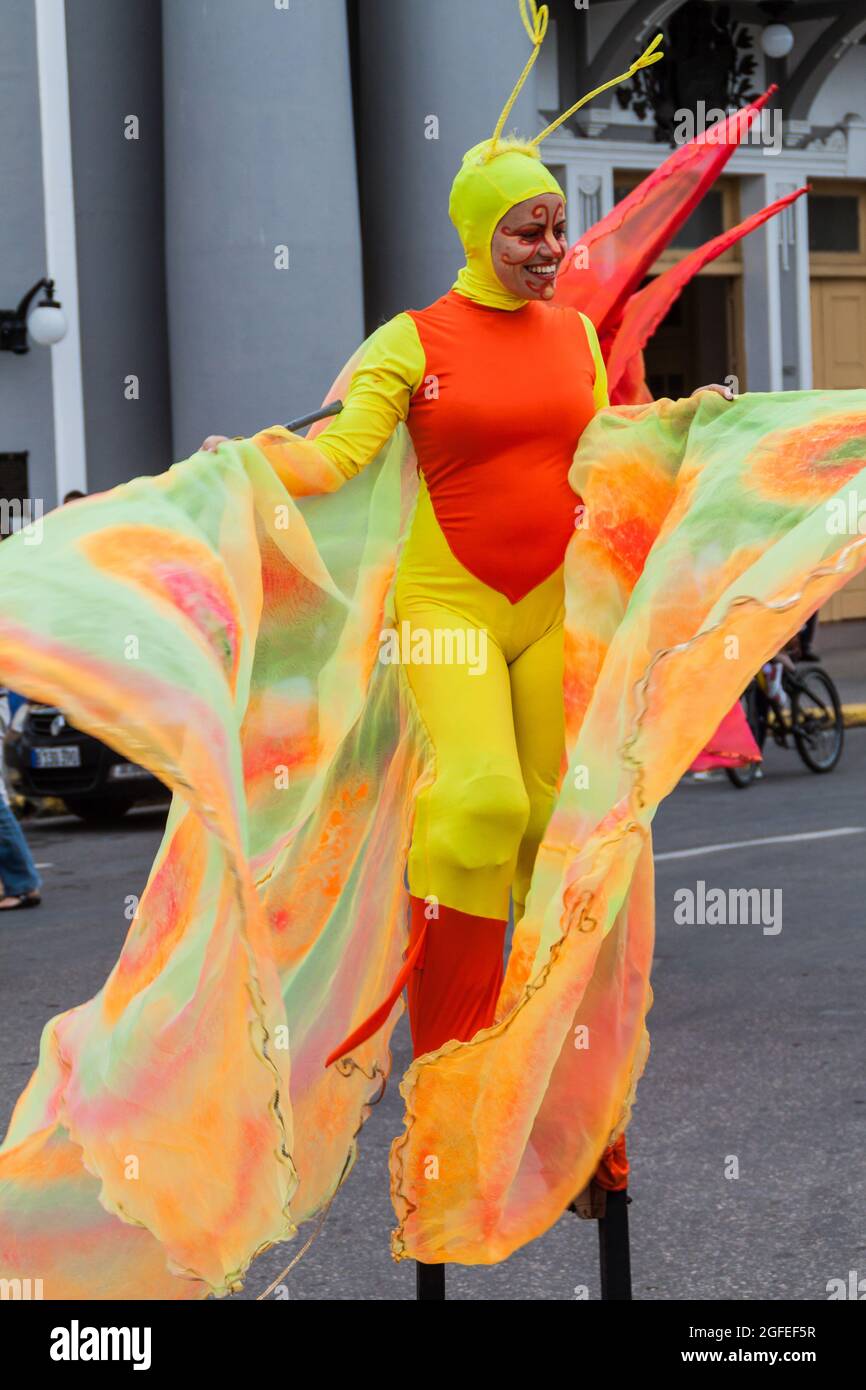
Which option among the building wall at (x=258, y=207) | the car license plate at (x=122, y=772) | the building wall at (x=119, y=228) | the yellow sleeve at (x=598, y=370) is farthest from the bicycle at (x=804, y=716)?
the yellow sleeve at (x=598, y=370)

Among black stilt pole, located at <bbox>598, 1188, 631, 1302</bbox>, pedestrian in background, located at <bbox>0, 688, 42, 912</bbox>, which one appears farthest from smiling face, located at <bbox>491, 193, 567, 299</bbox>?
pedestrian in background, located at <bbox>0, 688, 42, 912</bbox>

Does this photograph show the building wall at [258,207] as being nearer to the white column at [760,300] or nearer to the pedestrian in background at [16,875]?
the pedestrian in background at [16,875]

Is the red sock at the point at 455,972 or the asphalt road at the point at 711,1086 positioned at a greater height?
the red sock at the point at 455,972

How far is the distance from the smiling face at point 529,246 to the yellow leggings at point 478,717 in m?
0.46

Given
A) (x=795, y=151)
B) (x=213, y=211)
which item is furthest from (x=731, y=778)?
(x=795, y=151)

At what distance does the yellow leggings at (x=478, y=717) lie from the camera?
12.3 ft

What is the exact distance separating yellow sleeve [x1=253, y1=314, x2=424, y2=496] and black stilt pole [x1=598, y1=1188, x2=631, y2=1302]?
1.53 meters

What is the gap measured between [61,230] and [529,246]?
41.1ft

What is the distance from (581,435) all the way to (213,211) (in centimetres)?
1080

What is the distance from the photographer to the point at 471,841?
3.74 meters

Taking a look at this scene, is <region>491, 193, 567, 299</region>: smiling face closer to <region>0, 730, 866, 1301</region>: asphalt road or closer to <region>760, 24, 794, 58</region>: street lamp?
<region>0, 730, 866, 1301</region>: asphalt road

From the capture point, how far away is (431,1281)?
3824mm

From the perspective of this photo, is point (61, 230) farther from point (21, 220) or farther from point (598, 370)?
point (598, 370)
